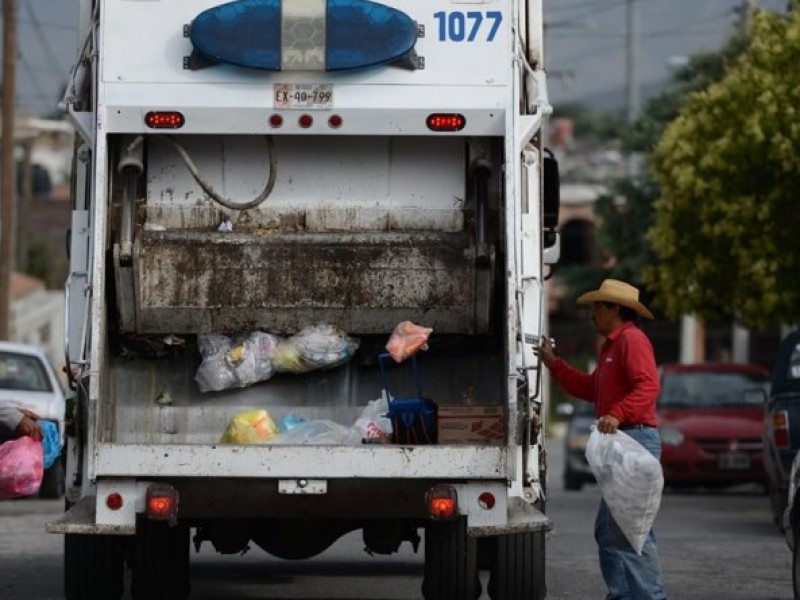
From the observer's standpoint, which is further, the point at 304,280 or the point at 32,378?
the point at 32,378

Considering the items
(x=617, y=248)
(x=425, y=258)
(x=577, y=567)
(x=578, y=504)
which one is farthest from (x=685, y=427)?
(x=617, y=248)

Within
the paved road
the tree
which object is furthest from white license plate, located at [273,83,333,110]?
the tree

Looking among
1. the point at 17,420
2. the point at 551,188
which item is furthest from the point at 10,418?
the point at 551,188

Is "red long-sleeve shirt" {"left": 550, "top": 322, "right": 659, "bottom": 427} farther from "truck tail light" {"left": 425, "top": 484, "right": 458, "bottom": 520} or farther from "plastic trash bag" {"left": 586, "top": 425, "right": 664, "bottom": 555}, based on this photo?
"truck tail light" {"left": 425, "top": 484, "right": 458, "bottom": 520}

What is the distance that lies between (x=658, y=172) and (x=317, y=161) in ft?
46.2

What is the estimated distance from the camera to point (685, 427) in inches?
929

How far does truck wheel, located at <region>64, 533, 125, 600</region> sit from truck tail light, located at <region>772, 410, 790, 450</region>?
8.26m

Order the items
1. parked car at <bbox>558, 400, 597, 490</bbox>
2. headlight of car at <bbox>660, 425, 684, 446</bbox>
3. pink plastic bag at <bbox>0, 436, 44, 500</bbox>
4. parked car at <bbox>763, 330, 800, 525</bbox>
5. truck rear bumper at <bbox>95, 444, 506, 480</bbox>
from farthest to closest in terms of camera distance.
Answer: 1. parked car at <bbox>558, 400, 597, 490</bbox>
2. headlight of car at <bbox>660, 425, 684, 446</bbox>
3. parked car at <bbox>763, 330, 800, 525</bbox>
4. pink plastic bag at <bbox>0, 436, 44, 500</bbox>
5. truck rear bumper at <bbox>95, 444, 506, 480</bbox>

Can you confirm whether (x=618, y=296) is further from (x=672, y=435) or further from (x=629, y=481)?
(x=672, y=435)

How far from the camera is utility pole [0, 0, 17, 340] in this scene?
30.0m

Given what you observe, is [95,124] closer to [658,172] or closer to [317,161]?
[317,161]

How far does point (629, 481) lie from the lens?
1009 cm

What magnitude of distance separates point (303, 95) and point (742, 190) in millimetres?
12988

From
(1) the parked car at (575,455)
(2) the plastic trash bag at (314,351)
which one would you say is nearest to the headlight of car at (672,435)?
(1) the parked car at (575,455)
